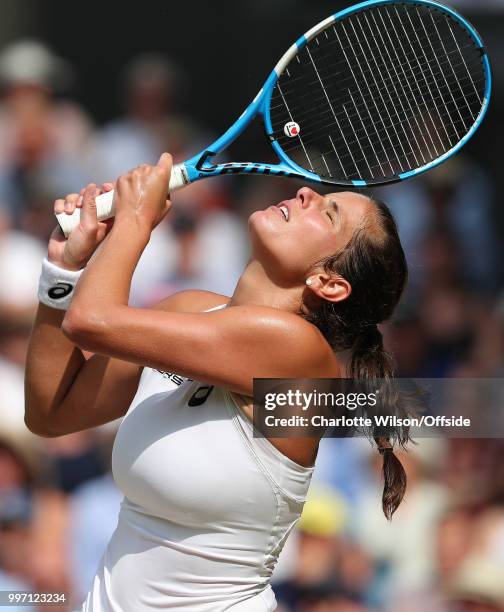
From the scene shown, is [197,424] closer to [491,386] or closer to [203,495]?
[203,495]

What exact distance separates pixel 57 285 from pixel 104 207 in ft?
0.73

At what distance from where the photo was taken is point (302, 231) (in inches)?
92.0

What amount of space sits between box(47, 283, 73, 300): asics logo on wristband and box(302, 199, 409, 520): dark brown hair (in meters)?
0.56

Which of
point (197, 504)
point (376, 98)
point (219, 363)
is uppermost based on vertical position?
point (376, 98)

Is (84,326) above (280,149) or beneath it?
beneath

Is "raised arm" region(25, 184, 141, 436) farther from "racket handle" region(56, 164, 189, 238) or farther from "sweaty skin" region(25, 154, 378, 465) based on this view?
"racket handle" region(56, 164, 189, 238)

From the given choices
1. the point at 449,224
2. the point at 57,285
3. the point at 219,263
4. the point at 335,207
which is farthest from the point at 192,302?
the point at 449,224

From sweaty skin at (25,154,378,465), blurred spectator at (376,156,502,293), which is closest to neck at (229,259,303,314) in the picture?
sweaty skin at (25,154,378,465)

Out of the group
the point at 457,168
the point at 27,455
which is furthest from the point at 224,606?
the point at 457,168

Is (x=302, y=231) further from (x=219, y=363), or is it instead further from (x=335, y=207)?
(x=219, y=363)

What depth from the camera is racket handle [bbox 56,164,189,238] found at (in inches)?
95.8

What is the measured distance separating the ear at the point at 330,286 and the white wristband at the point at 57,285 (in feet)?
1.83

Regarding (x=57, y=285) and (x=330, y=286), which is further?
(x=57, y=285)

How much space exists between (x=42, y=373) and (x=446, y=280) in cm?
360
